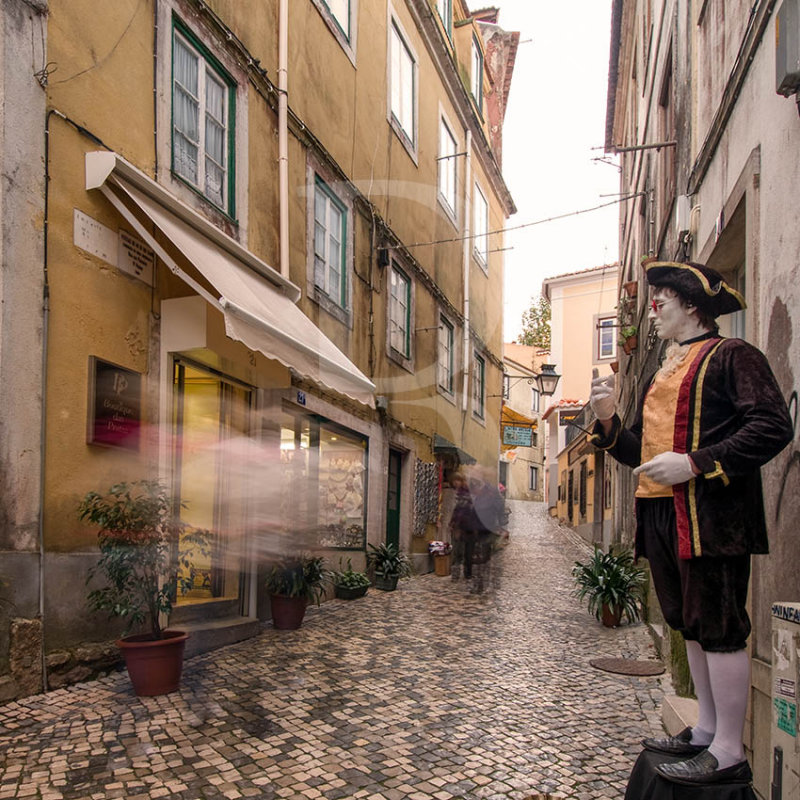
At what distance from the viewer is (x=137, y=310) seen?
6.23 m

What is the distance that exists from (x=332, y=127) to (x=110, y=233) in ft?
18.1

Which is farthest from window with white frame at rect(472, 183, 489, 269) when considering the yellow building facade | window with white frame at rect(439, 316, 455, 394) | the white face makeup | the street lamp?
the white face makeup

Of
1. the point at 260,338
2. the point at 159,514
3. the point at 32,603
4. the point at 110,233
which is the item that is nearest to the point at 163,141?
the point at 110,233

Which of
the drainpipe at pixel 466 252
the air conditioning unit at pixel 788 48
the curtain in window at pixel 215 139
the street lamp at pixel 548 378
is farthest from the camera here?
the drainpipe at pixel 466 252

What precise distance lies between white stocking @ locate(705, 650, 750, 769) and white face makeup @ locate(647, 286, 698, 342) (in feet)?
3.71

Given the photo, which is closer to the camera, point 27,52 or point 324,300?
point 27,52

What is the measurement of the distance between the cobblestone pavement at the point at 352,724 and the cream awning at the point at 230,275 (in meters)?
2.49

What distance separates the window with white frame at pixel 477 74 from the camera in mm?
20000

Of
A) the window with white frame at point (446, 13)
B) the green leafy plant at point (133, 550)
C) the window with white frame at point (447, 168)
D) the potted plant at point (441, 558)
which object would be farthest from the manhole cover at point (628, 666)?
the window with white frame at point (446, 13)

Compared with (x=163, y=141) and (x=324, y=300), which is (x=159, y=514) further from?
(x=324, y=300)

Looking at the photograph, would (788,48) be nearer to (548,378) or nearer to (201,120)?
(201,120)

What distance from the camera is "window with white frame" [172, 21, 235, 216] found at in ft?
23.4

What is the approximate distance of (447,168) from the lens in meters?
17.3

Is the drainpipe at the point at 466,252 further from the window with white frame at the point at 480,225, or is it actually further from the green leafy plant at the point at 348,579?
the green leafy plant at the point at 348,579
